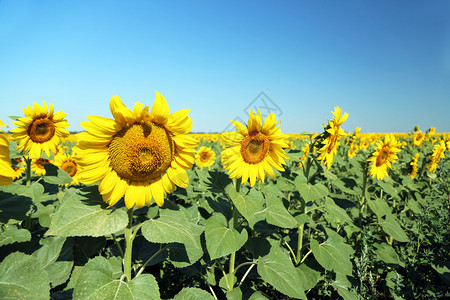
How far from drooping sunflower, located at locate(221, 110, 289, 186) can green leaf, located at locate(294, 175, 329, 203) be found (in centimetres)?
41

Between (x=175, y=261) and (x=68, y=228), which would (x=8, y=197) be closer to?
(x=68, y=228)

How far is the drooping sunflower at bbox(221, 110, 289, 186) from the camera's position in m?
2.23

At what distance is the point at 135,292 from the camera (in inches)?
54.7

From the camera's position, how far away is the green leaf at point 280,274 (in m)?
1.92

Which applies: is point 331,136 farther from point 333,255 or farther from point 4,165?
point 4,165

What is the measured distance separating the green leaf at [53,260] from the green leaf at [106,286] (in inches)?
22.4

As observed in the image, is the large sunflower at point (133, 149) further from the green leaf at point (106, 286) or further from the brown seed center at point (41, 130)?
the brown seed center at point (41, 130)

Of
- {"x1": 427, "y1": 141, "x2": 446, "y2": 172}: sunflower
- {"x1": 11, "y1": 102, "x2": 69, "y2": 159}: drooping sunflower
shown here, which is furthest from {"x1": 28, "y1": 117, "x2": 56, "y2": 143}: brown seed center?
{"x1": 427, "y1": 141, "x2": 446, "y2": 172}: sunflower

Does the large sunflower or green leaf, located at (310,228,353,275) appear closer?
the large sunflower

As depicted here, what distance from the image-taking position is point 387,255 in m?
3.17

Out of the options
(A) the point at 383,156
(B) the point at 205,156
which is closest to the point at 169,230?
(A) the point at 383,156

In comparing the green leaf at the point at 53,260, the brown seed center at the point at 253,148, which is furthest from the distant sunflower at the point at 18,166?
the brown seed center at the point at 253,148

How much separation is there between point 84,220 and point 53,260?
0.89m

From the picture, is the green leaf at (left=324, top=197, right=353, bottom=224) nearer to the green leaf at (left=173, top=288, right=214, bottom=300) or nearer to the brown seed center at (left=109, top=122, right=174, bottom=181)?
the green leaf at (left=173, top=288, right=214, bottom=300)
